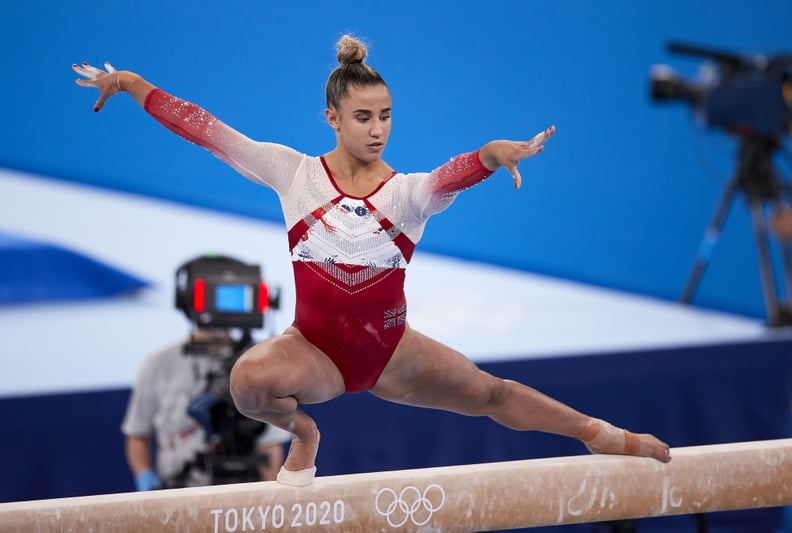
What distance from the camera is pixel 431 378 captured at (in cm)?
271

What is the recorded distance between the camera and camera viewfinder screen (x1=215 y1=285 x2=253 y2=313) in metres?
3.57

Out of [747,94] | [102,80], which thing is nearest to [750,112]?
[747,94]

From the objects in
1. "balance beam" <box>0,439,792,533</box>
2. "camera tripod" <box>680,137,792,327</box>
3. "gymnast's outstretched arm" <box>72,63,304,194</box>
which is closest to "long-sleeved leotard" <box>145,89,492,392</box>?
"gymnast's outstretched arm" <box>72,63,304,194</box>

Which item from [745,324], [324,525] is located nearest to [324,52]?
[324,525]

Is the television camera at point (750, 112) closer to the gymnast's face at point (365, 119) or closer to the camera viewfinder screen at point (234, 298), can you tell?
the camera viewfinder screen at point (234, 298)

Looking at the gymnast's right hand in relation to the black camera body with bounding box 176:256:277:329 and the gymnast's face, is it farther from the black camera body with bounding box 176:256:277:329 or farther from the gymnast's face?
the black camera body with bounding box 176:256:277:329

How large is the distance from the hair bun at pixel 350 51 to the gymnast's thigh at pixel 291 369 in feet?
2.33

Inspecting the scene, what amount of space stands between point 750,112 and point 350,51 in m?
3.83

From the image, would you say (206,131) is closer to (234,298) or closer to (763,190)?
(234,298)

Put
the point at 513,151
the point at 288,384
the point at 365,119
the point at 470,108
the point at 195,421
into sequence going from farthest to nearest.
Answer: the point at 470,108 → the point at 195,421 → the point at 365,119 → the point at 288,384 → the point at 513,151

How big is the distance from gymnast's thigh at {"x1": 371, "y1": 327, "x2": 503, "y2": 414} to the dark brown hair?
A: 0.65 m

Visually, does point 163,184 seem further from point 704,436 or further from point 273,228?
point 704,436

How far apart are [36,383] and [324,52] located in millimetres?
2027

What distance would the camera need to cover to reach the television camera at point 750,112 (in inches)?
225
